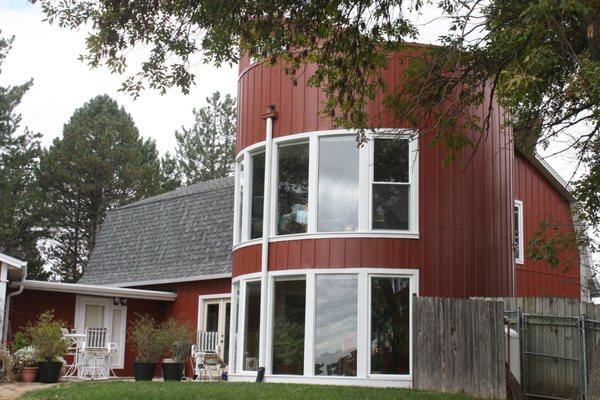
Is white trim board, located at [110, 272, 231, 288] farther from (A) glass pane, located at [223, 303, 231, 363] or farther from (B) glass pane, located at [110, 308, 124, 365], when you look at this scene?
(B) glass pane, located at [110, 308, 124, 365]

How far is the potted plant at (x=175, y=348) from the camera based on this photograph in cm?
1741

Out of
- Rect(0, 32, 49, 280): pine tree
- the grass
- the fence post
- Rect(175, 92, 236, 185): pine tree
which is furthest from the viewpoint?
Rect(175, 92, 236, 185): pine tree

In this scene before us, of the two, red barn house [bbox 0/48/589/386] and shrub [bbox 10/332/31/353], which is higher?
red barn house [bbox 0/48/589/386]

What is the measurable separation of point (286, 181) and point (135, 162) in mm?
26558

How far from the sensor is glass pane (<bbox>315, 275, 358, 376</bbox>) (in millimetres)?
14023

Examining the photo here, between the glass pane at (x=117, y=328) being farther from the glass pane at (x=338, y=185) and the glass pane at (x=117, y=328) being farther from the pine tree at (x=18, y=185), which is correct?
the pine tree at (x=18, y=185)

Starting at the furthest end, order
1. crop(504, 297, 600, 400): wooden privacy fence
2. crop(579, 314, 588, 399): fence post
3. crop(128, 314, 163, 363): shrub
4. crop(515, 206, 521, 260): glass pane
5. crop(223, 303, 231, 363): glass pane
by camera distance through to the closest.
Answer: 1. crop(515, 206, 521, 260): glass pane
2. crop(223, 303, 231, 363): glass pane
3. crop(128, 314, 163, 363): shrub
4. crop(504, 297, 600, 400): wooden privacy fence
5. crop(579, 314, 588, 399): fence post

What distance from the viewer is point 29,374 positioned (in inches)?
640

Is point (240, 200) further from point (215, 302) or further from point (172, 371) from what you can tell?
point (215, 302)

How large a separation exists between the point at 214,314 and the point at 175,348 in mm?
3198

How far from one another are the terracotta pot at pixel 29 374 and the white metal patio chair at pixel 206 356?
3372 mm

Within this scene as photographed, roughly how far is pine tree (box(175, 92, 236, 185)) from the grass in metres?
34.2

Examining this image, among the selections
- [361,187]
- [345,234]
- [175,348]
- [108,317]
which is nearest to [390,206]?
[361,187]

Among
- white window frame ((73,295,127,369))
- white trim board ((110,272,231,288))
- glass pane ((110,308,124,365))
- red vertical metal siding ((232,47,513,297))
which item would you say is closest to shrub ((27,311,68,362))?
red vertical metal siding ((232,47,513,297))
